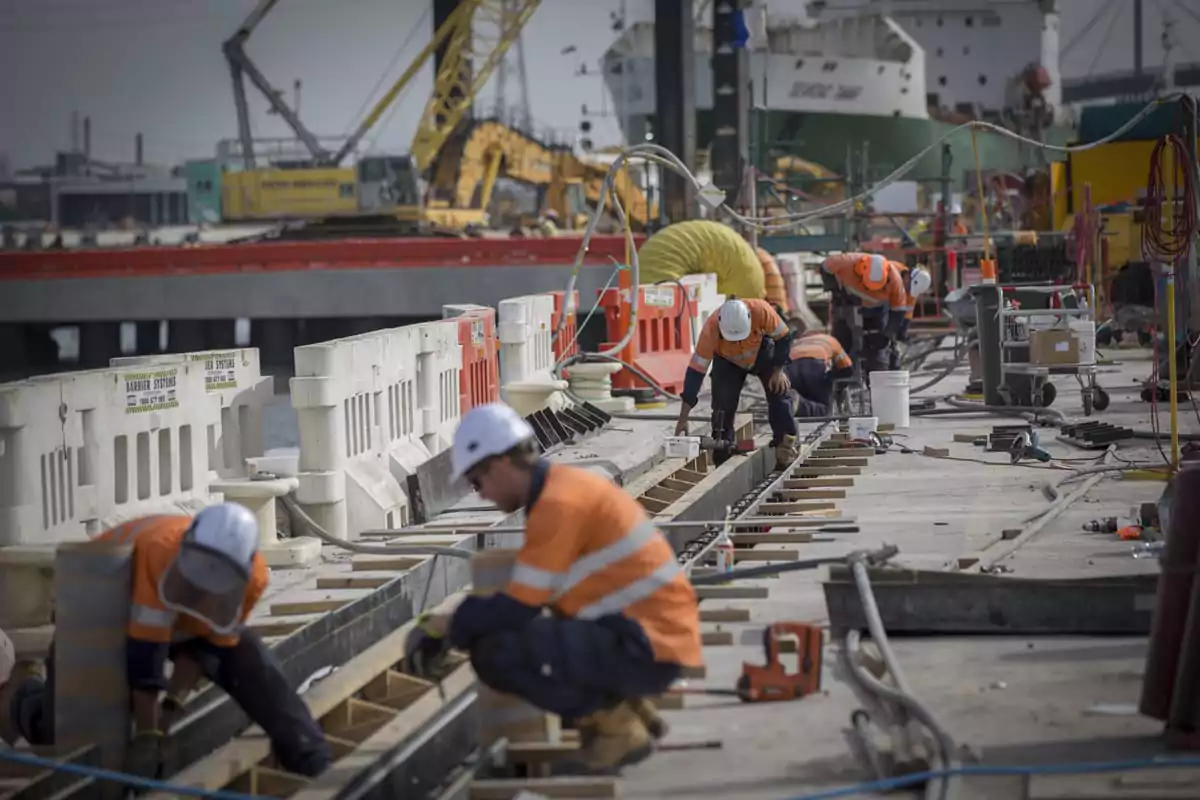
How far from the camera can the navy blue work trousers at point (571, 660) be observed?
253 inches

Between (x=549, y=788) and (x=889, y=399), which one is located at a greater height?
(x=889, y=399)

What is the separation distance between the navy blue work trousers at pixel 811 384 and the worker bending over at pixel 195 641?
11.7m

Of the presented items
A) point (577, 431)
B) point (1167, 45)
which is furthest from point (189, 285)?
point (1167, 45)

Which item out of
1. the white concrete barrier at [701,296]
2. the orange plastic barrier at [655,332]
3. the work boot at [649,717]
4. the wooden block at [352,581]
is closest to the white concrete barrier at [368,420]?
the wooden block at [352,581]

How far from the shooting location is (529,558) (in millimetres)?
6246

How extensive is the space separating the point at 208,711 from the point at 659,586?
2.42m

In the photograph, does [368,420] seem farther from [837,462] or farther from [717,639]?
[717,639]

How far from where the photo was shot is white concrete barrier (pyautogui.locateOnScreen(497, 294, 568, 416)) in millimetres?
18016

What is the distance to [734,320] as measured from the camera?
14.5m

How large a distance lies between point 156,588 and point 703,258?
1926cm

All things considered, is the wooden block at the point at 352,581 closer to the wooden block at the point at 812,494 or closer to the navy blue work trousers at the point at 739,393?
the wooden block at the point at 812,494

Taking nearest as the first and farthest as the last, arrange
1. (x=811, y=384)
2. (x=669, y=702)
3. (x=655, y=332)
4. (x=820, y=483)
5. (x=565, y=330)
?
→ (x=669, y=702) → (x=820, y=483) → (x=811, y=384) → (x=565, y=330) → (x=655, y=332)

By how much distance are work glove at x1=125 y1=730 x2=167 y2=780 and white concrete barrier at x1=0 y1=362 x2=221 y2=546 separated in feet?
8.84

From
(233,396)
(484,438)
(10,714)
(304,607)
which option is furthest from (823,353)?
(484,438)
